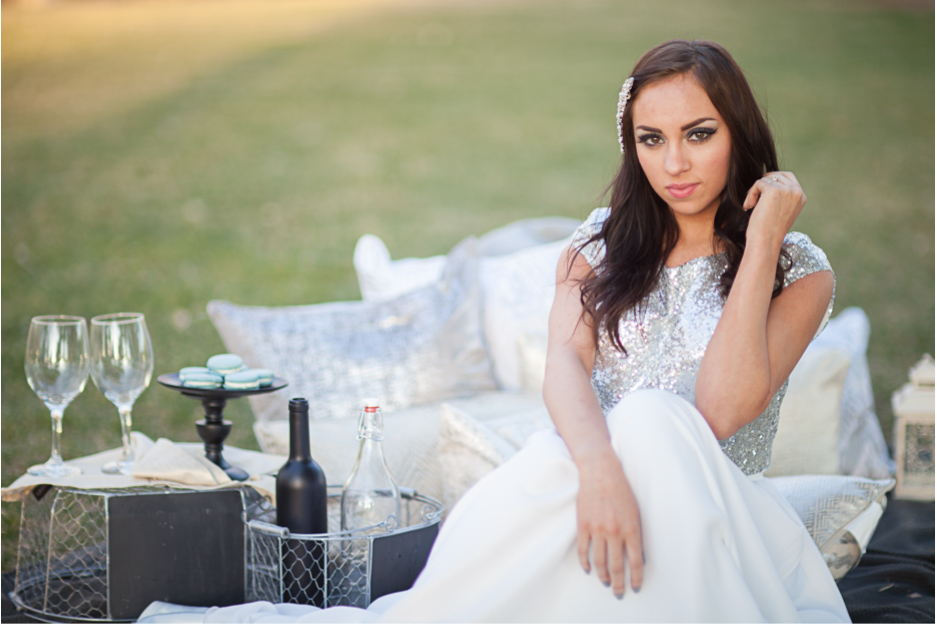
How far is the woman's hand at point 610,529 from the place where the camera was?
1.57m

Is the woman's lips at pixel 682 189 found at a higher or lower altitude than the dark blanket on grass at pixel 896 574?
higher

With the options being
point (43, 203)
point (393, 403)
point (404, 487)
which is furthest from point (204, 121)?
point (404, 487)

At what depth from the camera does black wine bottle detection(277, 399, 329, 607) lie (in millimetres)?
2057

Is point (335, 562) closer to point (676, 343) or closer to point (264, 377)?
point (264, 377)

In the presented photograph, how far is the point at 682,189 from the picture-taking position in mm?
2055

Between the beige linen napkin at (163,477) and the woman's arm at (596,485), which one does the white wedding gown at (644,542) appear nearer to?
the woman's arm at (596,485)

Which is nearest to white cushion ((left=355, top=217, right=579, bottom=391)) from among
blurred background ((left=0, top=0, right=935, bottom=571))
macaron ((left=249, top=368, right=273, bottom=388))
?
macaron ((left=249, top=368, right=273, bottom=388))

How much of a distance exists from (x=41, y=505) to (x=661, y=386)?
60.5 inches

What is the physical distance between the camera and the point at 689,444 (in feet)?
5.37

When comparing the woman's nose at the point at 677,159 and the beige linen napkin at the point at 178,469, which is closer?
the woman's nose at the point at 677,159

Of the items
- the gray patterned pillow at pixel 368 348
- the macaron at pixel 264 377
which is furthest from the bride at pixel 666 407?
the gray patterned pillow at pixel 368 348

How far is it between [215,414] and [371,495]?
45 cm

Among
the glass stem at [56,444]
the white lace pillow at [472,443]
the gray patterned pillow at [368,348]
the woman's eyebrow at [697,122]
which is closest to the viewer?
the woman's eyebrow at [697,122]

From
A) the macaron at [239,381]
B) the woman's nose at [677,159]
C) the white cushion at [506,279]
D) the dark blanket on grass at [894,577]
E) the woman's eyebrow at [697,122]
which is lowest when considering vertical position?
the dark blanket on grass at [894,577]
